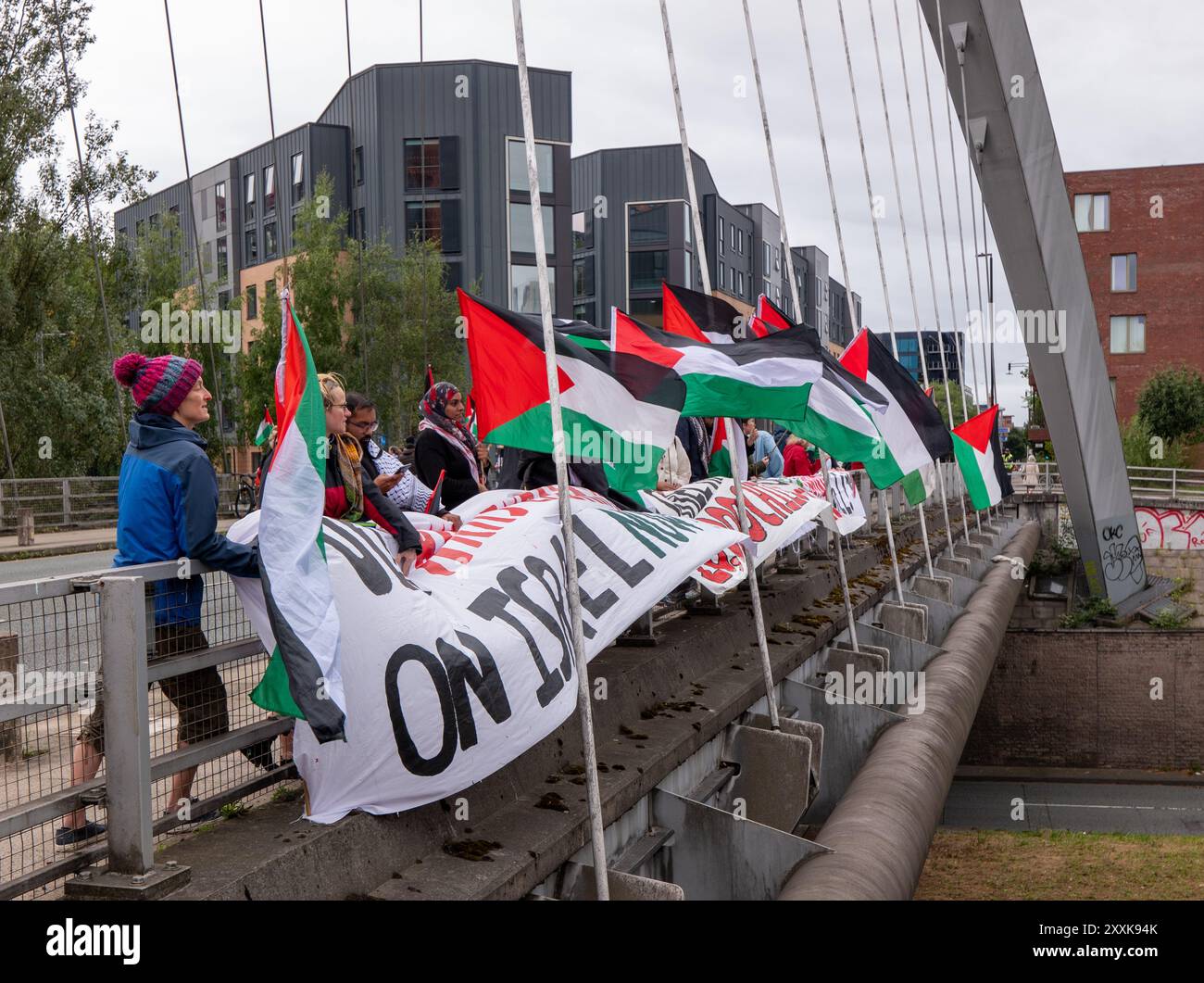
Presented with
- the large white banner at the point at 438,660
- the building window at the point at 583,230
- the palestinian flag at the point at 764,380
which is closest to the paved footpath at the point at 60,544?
the palestinian flag at the point at 764,380

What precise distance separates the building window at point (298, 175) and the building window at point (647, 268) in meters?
21.1

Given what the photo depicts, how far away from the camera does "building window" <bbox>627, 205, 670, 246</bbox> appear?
6650 cm

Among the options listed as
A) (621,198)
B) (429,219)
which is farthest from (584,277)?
(429,219)

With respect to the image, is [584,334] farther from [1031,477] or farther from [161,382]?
[1031,477]

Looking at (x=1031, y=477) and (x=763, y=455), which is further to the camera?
(x=1031, y=477)

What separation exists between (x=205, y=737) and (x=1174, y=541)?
41.4 m

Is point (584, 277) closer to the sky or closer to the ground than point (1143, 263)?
closer to the sky

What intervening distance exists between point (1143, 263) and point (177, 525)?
55583 millimetres

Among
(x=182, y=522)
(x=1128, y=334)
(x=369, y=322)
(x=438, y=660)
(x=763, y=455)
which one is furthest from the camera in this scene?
(x=1128, y=334)

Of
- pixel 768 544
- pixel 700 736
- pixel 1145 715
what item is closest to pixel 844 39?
pixel 768 544

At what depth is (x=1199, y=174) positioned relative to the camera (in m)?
52.9

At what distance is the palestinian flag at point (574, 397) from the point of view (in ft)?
20.9

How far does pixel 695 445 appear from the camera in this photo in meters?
11.6
